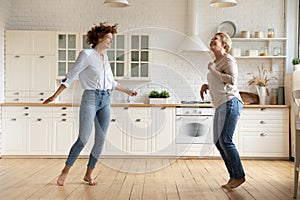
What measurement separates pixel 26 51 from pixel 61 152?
1.50m

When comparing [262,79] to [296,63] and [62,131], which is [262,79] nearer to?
[296,63]

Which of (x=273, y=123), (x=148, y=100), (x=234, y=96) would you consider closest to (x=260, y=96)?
(x=273, y=123)

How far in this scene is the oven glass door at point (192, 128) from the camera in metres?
5.13

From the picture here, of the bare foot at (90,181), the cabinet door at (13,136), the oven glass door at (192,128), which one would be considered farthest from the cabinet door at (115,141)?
the cabinet door at (13,136)

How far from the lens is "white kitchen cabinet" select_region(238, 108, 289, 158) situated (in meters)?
6.13

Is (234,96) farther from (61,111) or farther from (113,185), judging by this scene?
(61,111)

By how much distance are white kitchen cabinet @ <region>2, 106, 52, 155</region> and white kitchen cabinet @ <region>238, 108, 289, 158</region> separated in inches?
103

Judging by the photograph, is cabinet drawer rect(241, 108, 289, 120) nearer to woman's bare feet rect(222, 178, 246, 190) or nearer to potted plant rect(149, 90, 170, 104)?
potted plant rect(149, 90, 170, 104)

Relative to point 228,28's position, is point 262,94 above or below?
below

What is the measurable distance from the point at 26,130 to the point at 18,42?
125 centimetres

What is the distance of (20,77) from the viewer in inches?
253

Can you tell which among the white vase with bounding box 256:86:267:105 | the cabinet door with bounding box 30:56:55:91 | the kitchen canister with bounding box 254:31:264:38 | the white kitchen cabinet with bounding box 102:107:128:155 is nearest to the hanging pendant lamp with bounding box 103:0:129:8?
the white kitchen cabinet with bounding box 102:107:128:155

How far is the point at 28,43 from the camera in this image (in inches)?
252

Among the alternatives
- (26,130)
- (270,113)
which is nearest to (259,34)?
(270,113)
